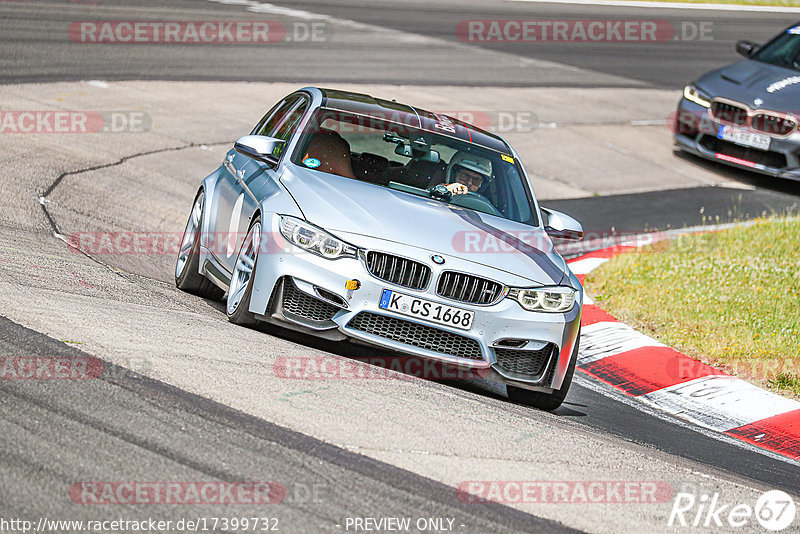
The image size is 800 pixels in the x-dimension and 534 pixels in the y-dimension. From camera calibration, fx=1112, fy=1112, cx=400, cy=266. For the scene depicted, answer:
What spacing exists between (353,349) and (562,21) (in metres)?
24.7

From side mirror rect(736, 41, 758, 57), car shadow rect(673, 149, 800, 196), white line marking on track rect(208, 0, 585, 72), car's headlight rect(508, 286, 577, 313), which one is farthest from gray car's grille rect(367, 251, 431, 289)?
white line marking on track rect(208, 0, 585, 72)

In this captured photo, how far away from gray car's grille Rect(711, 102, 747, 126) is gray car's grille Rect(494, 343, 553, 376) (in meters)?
10.4

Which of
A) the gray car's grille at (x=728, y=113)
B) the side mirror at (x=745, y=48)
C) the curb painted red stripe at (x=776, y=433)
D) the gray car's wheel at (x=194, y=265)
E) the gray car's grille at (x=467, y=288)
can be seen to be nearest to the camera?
the gray car's grille at (x=467, y=288)

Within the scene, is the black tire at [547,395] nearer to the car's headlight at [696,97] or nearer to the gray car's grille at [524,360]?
the gray car's grille at [524,360]

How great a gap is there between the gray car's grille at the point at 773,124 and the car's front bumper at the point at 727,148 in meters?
0.10

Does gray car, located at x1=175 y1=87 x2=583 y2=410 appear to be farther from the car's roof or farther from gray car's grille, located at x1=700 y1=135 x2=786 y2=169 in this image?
gray car's grille, located at x1=700 y1=135 x2=786 y2=169

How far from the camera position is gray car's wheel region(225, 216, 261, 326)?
21.4 ft

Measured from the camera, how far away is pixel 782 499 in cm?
550

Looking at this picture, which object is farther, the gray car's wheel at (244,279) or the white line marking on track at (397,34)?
the white line marking on track at (397,34)

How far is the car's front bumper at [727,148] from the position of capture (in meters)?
15.6

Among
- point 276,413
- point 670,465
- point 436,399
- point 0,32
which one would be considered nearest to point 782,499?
point 670,465

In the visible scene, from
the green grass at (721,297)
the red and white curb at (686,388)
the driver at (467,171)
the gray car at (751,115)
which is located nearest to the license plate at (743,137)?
the gray car at (751,115)

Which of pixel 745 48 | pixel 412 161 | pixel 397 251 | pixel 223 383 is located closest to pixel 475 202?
pixel 412 161

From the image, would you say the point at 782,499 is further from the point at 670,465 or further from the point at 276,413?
the point at 276,413
